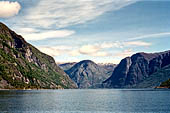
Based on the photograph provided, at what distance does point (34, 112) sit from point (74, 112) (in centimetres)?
1792

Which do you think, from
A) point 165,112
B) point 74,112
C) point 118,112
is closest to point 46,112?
point 74,112

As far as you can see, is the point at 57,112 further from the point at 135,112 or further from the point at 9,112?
the point at 135,112

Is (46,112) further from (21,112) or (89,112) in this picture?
(89,112)

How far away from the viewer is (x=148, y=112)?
115m

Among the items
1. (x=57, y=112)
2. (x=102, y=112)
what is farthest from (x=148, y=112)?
(x=57, y=112)

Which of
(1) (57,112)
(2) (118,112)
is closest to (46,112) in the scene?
(1) (57,112)

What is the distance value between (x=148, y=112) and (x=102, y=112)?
21.1 metres

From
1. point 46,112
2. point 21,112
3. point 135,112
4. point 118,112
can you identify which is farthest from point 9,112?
point 135,112

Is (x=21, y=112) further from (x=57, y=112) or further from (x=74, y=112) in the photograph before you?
(x=74, y=112)

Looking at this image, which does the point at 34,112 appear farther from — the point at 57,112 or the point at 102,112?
the point at 102,112

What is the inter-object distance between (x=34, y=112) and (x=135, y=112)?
45.7 meters

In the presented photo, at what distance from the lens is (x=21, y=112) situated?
109250 millimetres

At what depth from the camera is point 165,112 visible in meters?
112

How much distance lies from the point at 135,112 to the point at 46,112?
40.6m
